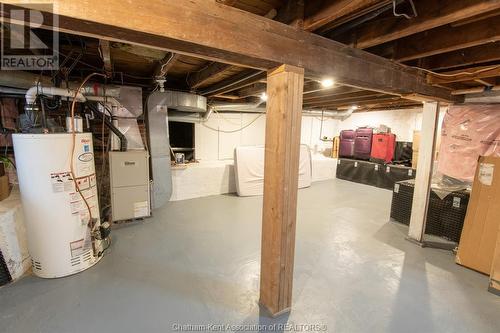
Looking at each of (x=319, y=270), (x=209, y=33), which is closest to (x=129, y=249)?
(x=319, y=270)

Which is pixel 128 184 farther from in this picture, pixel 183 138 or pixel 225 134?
pixel 225 134

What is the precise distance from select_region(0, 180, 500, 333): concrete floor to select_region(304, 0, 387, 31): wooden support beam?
2.01 m

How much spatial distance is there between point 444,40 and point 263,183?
1.70 metres

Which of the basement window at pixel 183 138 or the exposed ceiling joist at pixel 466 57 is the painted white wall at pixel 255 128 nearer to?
the basement window at pixel 183 138

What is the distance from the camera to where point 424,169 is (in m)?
2.91

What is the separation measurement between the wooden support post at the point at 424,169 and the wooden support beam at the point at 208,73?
246 centimetres

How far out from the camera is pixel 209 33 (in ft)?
3.88

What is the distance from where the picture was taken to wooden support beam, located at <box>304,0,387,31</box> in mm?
1190

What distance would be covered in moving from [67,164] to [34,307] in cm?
111

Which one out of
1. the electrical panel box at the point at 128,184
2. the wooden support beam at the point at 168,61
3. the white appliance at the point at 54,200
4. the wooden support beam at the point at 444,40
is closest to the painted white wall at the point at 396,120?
the wooden support beam at the point at 444,40

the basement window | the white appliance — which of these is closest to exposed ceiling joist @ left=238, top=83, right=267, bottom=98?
the basement window

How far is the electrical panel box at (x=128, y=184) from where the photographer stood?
122 inches

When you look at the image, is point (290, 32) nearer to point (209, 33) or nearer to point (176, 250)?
point (209, 33)

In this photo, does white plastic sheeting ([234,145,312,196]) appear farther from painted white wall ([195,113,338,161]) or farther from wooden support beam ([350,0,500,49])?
wooden support beam ([350,0,500,49])
